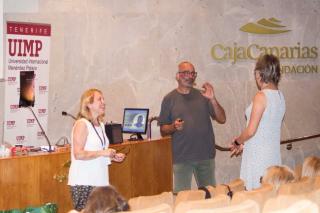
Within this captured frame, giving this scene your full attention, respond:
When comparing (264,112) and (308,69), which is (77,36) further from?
(308,69)

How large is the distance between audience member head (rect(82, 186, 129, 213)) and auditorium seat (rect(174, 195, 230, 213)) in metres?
0.31

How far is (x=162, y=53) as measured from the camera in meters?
8.47

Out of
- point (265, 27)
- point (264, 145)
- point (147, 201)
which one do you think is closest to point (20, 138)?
point (264, 145)

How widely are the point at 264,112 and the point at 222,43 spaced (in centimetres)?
393

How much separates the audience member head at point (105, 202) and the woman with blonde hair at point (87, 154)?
173 cm

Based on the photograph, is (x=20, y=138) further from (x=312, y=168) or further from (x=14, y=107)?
(x=312, y=168)

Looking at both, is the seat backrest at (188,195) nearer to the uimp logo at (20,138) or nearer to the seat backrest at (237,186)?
the seat backrest at (237,186)

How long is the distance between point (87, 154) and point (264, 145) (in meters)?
1.51

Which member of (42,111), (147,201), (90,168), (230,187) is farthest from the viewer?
(42,111)

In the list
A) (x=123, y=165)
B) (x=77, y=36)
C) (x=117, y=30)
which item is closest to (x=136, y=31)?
(x=117, y=30)

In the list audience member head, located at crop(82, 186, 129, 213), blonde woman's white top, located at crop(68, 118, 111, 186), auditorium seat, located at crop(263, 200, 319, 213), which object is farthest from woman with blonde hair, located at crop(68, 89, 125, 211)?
auditorium seat, located at crop(263, 200, 319, 213)

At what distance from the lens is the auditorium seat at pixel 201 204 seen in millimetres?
3621

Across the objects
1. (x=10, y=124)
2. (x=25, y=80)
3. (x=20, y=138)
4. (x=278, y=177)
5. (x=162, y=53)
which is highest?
(x=162, y=53)

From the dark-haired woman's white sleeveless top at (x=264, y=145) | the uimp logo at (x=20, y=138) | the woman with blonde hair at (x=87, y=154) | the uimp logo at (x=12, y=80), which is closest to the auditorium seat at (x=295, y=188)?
the dark-haired woman's white sleeveless top at (x=264, y=145)
